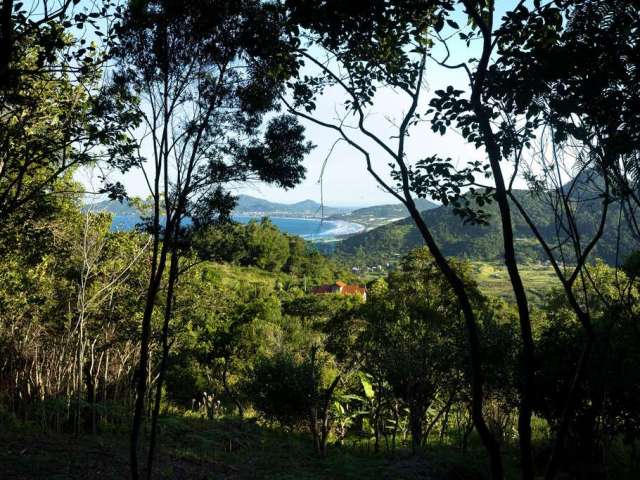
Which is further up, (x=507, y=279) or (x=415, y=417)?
(x=507, y=279)

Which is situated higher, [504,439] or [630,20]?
[630,20]

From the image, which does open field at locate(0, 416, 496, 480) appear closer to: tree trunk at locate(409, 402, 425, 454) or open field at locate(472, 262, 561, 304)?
tree trunk at locate(409, 402, 425, 454)

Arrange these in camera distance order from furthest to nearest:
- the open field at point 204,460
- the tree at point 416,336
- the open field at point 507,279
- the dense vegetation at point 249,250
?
1. the open field at point 507,279
2. the tree at point 416,336
3. the open field at point 204,460
4. the dense vegetation at point 249,250

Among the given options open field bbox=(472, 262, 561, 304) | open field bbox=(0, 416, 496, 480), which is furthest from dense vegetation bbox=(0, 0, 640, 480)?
open field bbox=(472, 262, 561, 304)

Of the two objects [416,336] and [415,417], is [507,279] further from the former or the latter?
[415,417]

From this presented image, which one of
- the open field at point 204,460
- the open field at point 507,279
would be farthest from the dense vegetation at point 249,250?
the open field at point 507,279

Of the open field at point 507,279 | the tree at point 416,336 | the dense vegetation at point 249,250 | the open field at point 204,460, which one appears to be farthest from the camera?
the open field at point 507,279

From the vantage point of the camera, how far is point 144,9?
6.67 metres

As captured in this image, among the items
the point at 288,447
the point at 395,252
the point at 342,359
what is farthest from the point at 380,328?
the point at 395,252

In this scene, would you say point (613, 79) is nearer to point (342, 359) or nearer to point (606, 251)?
point (342, 359)

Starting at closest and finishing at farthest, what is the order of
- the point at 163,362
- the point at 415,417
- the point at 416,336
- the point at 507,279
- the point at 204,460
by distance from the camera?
the point at 163,362 → the point at 204,460 → the point at 415,417 → the point at 416,336 → the point at 507,279

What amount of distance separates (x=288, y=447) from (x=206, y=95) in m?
11.4

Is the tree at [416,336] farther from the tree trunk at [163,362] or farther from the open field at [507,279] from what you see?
the open field at [507,279]

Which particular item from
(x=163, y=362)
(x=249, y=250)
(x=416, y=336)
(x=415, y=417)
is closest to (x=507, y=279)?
(x=416, y=336)
